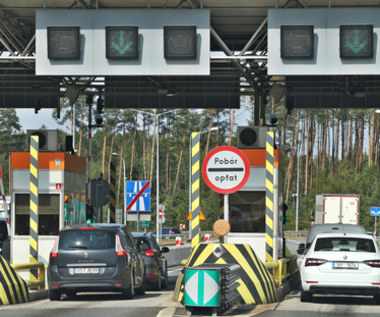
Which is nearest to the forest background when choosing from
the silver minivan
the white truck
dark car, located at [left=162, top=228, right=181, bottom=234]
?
dark car, located at [left=162, top=228, right=181, bottom=234]

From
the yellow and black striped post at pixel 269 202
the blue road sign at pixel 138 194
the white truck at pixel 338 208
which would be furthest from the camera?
the white truck at pixel 338 208

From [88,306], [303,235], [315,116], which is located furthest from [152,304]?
[315,116]

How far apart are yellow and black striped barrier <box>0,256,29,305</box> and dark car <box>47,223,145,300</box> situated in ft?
2.08

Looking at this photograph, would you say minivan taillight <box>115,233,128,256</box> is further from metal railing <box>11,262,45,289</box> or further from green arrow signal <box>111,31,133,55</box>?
green arrow signal <box>111,31,133,55</box>

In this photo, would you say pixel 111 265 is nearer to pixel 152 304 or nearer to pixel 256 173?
pixel 152 304

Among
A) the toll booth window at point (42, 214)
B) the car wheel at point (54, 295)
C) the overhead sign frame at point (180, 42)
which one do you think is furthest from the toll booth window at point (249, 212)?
the car wheel at point (54, 295)

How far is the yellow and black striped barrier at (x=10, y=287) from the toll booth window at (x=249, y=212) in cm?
660

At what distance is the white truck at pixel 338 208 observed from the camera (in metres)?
53.2

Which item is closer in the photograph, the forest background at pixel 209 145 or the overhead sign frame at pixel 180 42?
the overhead sign frame at pixel 180 42

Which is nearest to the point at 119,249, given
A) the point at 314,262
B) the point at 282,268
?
the point at 314,262

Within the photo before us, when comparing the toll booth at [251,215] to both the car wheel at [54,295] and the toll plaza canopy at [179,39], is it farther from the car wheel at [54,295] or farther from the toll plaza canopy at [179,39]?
the car wheel at [54,295]

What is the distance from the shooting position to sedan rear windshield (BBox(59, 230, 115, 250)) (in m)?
20.1

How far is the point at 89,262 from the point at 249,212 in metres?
5.85

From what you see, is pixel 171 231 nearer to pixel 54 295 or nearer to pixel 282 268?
pixel 282 268
